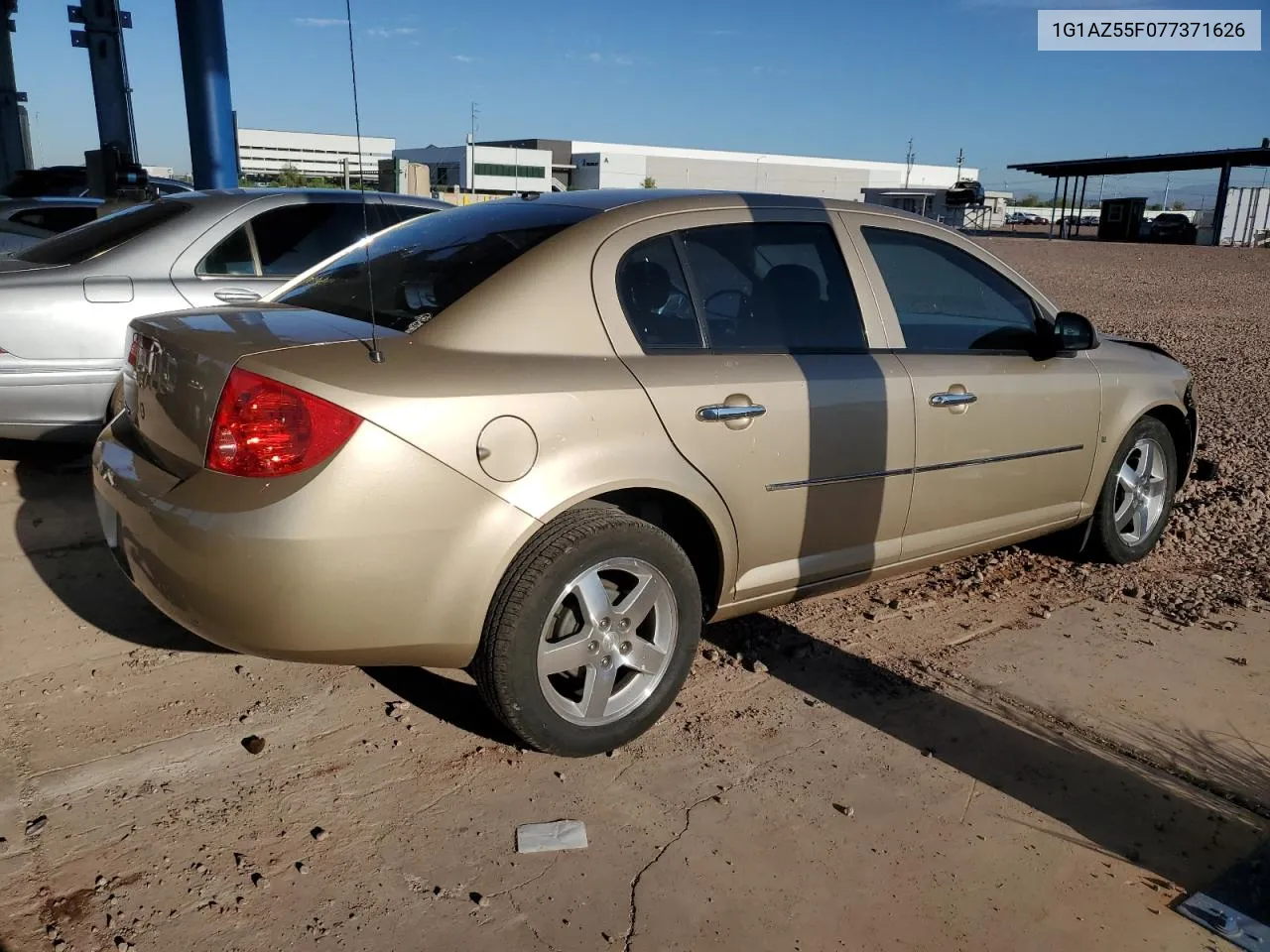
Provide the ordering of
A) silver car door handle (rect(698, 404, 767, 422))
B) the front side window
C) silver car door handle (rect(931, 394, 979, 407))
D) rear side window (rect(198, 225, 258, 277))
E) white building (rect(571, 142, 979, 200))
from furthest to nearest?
1. white building (rect(571, 142, 979, 200))
2. rear side window (rect(198, 225, 258, 277))
3. the front side window
4. silver car door handle (rect(931, 394, 979, 407))
5. silver car door handle (rect(698, 404, 767, 422))

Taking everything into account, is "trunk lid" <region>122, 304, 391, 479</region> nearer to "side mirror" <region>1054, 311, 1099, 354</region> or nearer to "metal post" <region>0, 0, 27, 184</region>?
"side mirror" <region>1054, 311, 1099, 354</region>

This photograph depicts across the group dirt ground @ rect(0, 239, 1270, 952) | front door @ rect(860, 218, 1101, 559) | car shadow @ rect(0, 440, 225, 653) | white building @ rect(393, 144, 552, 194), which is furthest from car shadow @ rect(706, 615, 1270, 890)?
white building @ rect(393, 144, 552, 194)

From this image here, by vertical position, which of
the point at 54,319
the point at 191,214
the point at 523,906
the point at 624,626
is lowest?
the point at 523,906

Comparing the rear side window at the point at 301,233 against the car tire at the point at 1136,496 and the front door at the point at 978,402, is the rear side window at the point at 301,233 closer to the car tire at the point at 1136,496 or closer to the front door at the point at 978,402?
the front door at the point at 978,402

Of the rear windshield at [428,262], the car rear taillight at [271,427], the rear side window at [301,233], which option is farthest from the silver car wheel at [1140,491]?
the rear side window at [301,233]

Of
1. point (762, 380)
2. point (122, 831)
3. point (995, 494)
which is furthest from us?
point (995, 494)

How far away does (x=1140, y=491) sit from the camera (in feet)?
15.9

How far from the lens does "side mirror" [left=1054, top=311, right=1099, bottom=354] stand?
13.5 feet

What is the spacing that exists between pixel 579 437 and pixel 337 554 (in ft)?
2.39

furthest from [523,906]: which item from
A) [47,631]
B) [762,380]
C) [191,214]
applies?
[191,214]

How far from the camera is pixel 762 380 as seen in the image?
10.7 ft

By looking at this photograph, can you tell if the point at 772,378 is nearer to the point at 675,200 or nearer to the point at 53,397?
the point at 675,200

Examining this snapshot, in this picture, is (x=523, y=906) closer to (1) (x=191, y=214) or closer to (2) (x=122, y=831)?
(2) (x=122, y=831)

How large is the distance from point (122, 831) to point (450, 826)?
84 centimetres
